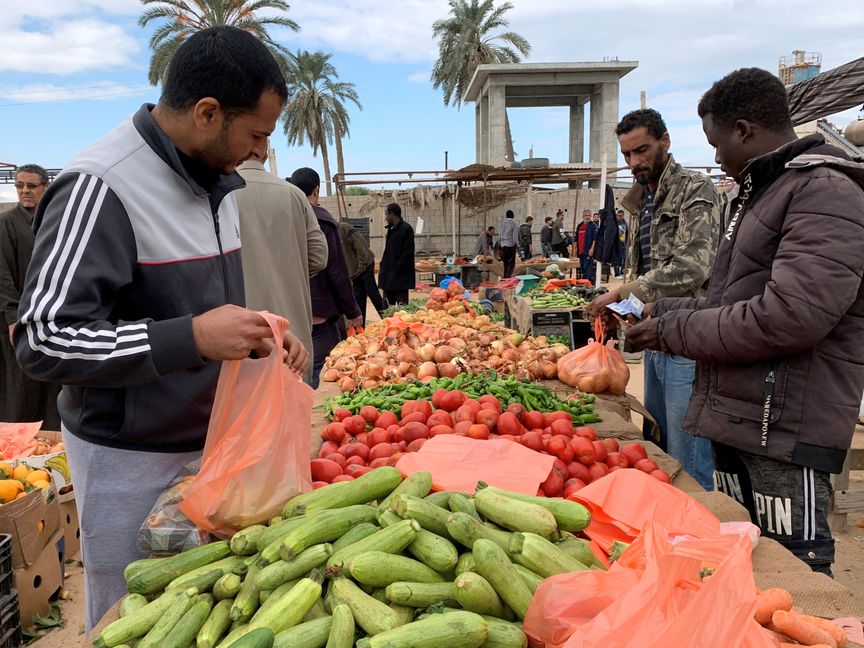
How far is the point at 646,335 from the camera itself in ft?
9.14

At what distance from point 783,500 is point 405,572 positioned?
159cm

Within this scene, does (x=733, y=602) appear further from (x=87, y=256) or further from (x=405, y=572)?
(x=87, y=256)

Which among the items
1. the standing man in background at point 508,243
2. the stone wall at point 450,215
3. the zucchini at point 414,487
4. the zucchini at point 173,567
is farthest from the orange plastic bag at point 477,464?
the stone wall at point 450,215

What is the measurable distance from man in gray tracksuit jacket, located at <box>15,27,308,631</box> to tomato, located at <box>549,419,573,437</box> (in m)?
1.71

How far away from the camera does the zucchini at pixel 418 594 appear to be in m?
1.58

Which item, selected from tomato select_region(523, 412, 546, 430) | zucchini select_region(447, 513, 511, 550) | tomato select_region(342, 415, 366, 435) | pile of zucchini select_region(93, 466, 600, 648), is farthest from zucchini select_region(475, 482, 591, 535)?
tomato select_region(342, 415, 366, 435)

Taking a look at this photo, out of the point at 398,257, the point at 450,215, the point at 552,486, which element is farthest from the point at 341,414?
the point at 450,215

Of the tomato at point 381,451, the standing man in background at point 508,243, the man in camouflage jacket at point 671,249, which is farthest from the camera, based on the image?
the standing man in background at point 508,243

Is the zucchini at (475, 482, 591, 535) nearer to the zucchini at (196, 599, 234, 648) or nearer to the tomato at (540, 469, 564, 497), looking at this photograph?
the tomato at (540, 469, 564, 497)

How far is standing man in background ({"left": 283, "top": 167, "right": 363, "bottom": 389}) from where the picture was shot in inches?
232

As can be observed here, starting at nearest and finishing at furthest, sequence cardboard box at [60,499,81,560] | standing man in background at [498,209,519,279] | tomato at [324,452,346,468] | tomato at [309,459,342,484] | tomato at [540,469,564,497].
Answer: tomato at [540,469,564,497] < tomato at [309,459,342,484] < tomato at [324,452,346,468] < cardboard box at [60,499,81,560] < standing man in background at [498,209,519,279]

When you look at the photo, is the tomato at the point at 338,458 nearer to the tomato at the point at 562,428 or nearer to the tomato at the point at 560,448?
the tomato at the point at 560,448

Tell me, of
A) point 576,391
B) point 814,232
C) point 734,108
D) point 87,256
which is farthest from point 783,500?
point 87,256

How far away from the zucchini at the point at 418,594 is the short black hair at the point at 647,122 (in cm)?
326
